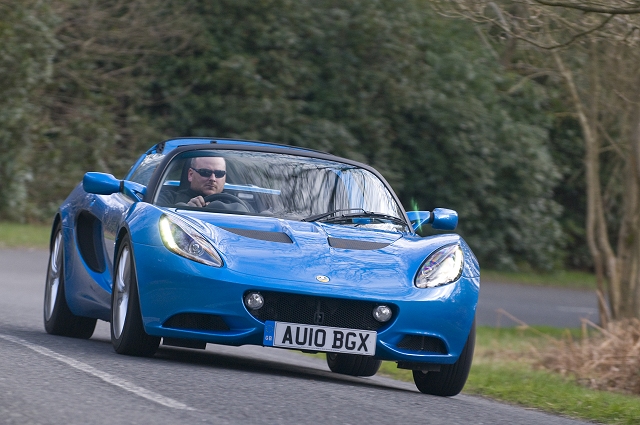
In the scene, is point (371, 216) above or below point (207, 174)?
below

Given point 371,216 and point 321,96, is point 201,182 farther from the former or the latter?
point 321,96

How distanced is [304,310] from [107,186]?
177 centimetres

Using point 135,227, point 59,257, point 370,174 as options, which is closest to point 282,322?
point 135,227

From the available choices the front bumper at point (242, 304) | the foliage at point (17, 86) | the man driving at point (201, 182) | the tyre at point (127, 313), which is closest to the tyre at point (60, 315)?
the tyre at point (127, 313)

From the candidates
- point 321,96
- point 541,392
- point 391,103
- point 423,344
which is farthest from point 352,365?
point 391,103

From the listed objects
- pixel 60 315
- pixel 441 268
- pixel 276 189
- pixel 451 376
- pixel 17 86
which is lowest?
pixel 451 376

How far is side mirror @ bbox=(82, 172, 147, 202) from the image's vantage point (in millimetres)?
7430

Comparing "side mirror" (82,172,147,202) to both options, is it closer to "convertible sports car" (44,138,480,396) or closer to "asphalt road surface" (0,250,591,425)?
"convertible sports car" (44,138,480,396)

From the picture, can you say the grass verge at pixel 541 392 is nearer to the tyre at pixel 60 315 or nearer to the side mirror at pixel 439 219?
the side mirror at pixel 439 219

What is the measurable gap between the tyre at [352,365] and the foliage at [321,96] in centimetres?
1754

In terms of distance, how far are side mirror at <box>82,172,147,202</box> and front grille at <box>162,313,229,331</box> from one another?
1228mm

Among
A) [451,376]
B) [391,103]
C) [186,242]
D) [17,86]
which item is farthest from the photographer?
[391,103]

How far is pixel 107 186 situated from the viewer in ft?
24.6

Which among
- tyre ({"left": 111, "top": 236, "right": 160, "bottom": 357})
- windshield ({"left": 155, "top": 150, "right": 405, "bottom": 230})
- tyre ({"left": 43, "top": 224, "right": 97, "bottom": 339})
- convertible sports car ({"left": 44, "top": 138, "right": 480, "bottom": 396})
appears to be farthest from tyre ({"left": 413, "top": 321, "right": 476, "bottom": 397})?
tyre ({"left": 43, "top": 224, "right": 97, "bottom": 339})
